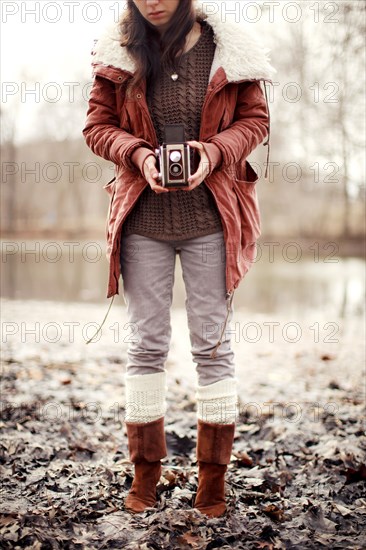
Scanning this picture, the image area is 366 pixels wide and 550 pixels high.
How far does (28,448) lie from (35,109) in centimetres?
→ 2346

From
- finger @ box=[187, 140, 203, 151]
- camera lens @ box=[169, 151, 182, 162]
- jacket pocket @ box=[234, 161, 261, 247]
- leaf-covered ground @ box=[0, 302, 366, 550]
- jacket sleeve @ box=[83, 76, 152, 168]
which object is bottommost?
→ leaf-covered ground @ box=[0, 302, 366, 550]

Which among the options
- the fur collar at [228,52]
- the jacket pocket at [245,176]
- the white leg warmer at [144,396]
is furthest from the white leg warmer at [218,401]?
the fur collar at [228,52]

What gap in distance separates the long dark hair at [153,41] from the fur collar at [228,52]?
39mm

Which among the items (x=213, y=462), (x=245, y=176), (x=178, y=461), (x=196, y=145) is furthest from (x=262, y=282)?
(x=196, y=145)

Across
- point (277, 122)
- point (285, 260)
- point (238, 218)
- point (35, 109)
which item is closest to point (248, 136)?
point (238, 218)

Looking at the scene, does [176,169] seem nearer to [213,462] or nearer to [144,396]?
[144,396]

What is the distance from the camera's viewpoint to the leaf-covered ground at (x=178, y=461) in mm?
1989

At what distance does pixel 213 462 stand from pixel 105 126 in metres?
1.37

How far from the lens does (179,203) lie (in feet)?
7.13

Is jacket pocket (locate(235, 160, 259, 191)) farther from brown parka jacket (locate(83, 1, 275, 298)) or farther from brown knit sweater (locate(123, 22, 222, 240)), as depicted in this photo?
brown knit sweater (locate(123, 22, 222, 240))

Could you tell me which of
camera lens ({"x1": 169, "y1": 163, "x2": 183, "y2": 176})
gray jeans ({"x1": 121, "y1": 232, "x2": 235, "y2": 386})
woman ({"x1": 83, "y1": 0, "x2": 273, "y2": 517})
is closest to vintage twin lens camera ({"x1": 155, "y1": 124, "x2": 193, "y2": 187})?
camera lens ({"x1": 169, "y1": 163, "x2": 183, "y2": 176})

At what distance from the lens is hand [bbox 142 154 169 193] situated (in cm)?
200

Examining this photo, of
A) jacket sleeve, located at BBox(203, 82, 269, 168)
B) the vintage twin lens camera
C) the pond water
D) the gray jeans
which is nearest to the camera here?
the vintage twin lens camera

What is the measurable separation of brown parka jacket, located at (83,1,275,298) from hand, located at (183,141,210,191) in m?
0.02
